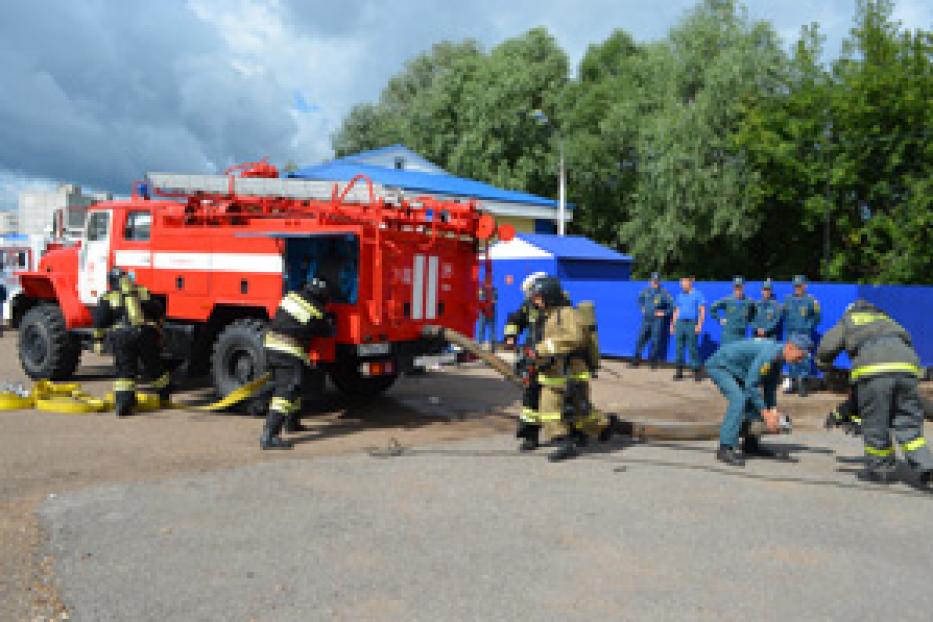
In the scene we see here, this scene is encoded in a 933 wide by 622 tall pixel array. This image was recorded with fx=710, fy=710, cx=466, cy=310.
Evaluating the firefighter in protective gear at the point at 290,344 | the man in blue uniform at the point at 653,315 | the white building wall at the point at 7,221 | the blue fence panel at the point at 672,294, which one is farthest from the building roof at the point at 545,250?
the white building wall at the point at 7,221

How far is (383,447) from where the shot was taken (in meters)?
6.99

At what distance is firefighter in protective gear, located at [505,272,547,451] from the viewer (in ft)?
22.5

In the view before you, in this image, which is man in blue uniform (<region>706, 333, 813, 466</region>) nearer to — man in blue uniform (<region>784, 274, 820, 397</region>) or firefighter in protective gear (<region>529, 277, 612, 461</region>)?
firefighter in protective gear (<region>529, 277, 612, 461</region>)

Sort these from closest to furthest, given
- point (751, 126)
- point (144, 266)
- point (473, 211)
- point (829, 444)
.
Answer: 1. point (829, 444)
2. point (473, 211)
3. point (144, 266)
4. point (751, 126)

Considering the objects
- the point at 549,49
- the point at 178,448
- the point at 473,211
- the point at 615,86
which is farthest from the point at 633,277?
the point at 178,448

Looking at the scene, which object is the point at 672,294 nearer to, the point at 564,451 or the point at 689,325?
the point at 689,325

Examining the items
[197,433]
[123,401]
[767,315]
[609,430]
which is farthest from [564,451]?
[767,315]

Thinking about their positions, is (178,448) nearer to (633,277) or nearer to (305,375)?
(305,375)

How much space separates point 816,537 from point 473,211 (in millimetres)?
5253

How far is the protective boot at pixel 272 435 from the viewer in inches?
268

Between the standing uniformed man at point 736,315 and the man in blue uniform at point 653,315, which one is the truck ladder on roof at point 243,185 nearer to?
the standing uniformed man at point 736,315

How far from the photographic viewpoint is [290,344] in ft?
22.9

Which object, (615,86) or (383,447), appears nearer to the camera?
(383,447)

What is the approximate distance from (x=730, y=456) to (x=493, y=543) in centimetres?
295
